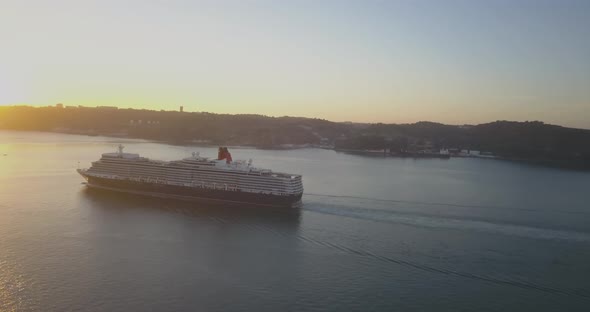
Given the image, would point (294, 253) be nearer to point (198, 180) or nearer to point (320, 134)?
point (198, 180)

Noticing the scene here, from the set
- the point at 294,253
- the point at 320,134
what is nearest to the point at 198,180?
the point at 294,253

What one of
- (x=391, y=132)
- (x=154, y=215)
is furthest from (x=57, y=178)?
(x=391, y=132)

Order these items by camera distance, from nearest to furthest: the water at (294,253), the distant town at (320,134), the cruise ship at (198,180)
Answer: the water at (294,253), the cruise ship at (198,180), the distant town at (320,134)

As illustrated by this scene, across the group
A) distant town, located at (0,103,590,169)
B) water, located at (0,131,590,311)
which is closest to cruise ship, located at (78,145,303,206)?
water, located at (0,131,590,311)

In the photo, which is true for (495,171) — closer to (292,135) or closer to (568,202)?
(568,202)

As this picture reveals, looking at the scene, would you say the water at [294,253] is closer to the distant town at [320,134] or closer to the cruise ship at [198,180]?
the cruise ship at [198,180]

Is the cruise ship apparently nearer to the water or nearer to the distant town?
the water

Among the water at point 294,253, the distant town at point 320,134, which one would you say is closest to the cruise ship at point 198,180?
the water at point 294,253
